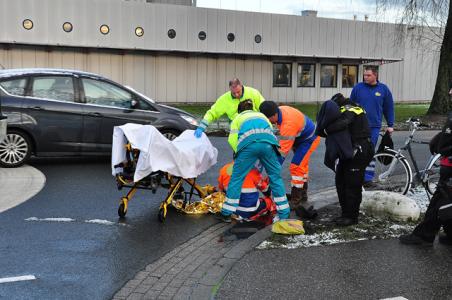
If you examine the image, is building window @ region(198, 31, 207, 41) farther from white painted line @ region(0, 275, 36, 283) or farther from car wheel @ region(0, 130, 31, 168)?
white painted line @ region(0, 275, 36, 283)

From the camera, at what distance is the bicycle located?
26.4ft

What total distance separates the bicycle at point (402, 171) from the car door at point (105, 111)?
4.36 meters

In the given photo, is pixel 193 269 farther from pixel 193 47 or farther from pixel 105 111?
pixel 193 47

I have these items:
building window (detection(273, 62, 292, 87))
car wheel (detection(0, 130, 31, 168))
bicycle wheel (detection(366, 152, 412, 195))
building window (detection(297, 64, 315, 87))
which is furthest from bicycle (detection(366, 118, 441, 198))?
building window (detection(297, 64, 315, 87))

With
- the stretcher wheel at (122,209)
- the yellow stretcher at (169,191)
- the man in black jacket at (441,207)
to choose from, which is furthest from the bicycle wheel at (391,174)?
the stretcher wheel at (122,209)

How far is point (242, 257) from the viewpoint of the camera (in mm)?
5527

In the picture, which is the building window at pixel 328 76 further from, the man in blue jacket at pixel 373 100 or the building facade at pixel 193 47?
the man in blue jacket at pixel 373 100

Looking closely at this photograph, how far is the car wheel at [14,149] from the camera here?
1001cm

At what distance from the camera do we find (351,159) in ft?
21.4

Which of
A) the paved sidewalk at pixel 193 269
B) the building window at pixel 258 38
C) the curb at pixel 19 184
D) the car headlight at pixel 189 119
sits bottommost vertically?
the paved sidewalk at pixel 193 269

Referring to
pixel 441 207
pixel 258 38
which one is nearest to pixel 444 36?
pixel 258 38

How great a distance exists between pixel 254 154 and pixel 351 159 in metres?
1.12

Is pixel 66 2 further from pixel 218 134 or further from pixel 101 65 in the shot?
pixel 218 134

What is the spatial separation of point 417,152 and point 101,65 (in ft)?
58.2
